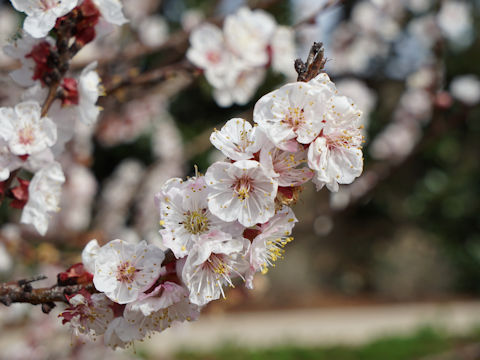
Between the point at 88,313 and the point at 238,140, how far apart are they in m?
0.48

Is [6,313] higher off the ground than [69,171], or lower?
lower

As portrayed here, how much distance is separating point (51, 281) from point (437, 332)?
528cm

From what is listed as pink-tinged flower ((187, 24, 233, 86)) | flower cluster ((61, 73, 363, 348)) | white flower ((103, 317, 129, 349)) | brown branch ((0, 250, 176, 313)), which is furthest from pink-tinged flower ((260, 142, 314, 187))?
pink-tinged flower ((187, 24, 233, 86))

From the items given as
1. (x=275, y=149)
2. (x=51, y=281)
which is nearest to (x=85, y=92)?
(x=275, y=149)

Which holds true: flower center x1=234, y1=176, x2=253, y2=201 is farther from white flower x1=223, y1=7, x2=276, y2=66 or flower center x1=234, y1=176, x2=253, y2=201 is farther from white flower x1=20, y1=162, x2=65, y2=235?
white flower x1=223, y1=7, x2=276, y2=66

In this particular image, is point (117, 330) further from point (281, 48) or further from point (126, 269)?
point (281, 48)

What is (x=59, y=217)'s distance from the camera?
4.43 m

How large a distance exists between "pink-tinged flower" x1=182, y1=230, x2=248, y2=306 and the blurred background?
395 millimetres

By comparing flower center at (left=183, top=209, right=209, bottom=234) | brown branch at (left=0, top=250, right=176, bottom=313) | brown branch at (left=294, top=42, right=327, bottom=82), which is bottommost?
brown branch at (left=0, top=250, right=176, bottom=313)

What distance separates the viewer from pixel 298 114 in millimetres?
938

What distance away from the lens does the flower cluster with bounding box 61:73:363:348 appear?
933 millimetres

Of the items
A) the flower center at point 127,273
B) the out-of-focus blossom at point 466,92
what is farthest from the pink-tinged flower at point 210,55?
the out-of-focus blossom at point 466,92

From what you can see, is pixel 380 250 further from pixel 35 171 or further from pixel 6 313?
pixel 35 171

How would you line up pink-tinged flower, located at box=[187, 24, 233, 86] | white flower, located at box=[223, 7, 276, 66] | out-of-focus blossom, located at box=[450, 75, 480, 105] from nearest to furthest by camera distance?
pink-tinged flower, located at box=[187, 24, 233, 86] → white flower, located at box=[223, 7, 276, 66] → out-of-focus blossom, located at box=[450, 75, 480, 105]
